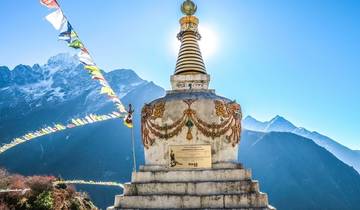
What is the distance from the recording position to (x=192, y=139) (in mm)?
12727

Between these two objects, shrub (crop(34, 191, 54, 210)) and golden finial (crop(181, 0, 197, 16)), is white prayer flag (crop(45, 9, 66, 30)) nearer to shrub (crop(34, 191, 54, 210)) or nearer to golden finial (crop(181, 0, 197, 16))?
golden finial (crop(181, 0, 197, 16))

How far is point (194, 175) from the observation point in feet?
39.6

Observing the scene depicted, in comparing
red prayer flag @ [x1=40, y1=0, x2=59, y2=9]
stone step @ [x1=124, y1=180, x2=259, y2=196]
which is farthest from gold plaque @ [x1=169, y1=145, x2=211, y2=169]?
red prayer flag @ [x1=40, y1=0, x2=59, y2=9]

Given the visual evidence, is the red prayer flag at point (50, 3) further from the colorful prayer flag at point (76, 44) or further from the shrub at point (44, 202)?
the shrub at point (44, 202)

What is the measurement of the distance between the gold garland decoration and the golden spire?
1967 millimetres

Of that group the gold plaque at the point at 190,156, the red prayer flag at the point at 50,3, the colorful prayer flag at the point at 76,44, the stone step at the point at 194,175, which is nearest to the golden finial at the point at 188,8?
the colorful prayer flag at the point at 76,44

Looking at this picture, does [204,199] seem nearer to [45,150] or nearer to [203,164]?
[203,164]

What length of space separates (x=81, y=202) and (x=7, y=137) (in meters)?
89.4

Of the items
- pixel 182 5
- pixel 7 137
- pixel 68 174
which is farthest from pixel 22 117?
pixel 182 5

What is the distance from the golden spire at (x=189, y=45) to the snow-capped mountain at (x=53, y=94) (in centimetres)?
10474

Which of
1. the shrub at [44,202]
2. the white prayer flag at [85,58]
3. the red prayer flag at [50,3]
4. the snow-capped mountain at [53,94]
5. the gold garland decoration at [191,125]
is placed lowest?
the shrub at [44,202]

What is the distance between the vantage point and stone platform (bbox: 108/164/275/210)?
11359mm

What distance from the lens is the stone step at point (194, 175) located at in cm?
1200

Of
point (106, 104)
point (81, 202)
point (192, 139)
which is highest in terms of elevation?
point (106, 104)
